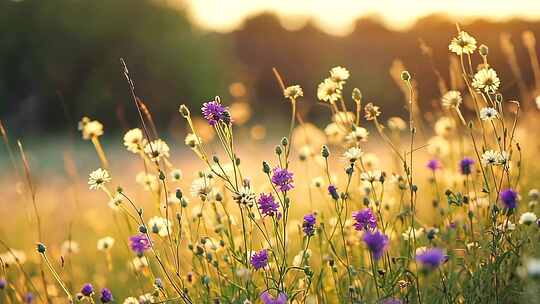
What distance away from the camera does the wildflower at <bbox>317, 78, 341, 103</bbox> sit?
246cm

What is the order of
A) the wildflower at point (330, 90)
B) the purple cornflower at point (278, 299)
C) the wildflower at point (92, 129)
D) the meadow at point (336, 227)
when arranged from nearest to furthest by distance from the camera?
the purple cornflower at point (278, 299) → the meadow at point (336, 227) → the wildflower at point (330, 90) → the wildflower at point (92, 129)

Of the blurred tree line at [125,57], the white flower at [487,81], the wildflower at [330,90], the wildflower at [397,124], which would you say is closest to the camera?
the white flower at [487,81]

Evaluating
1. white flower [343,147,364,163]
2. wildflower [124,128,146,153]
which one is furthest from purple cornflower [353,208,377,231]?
wildflower [124,128,146,153]

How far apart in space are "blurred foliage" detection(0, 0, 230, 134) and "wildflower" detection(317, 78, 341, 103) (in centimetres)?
1744

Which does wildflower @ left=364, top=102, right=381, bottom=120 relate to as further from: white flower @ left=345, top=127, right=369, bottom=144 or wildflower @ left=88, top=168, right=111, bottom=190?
wildflower @ left=88, top=168, right=111, bottom=190

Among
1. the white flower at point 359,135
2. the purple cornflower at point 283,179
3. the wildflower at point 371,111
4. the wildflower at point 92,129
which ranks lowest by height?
the purple cornflower at point 283,179

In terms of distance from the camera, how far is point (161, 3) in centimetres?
2092

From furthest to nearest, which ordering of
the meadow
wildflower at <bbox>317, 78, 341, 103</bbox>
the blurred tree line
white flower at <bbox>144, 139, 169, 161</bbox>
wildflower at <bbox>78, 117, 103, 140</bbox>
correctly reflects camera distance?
the blurred tree line → wildflower at <bbox>78, 117, 103, 140</bbox> → wildflower at <bbox>317, 78, 341, 103</bbox> → white flower at <bbox>144, 139, 169, 161</bbox> → the meadow

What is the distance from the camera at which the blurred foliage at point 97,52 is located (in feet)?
65.2

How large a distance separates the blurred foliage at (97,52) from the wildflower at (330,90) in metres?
17.4

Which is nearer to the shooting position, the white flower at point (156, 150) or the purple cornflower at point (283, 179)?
the purple cornflower at point (283, 179)

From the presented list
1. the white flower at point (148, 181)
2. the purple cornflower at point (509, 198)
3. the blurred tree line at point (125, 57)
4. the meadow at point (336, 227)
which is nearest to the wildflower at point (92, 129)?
the meadow at point (336, 227)

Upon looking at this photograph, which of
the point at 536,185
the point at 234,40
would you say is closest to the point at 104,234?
the point at 536,185

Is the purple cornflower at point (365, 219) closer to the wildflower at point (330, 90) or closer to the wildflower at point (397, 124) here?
the wildflower at point (330, 90)
